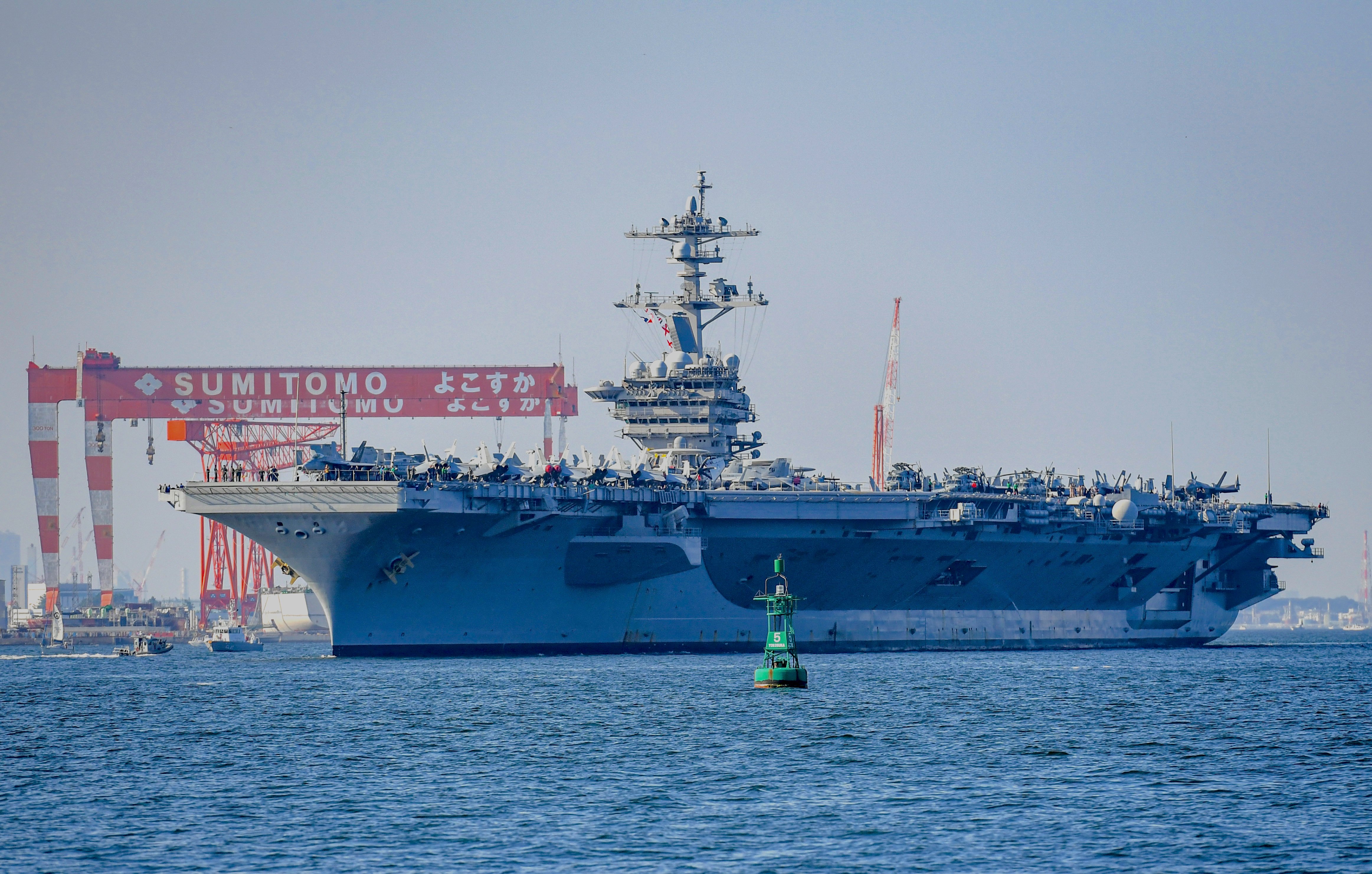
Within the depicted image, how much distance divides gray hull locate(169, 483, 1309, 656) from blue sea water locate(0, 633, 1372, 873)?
1982 mm

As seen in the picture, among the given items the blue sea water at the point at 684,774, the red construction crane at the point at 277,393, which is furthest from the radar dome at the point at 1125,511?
the red construction crane at the point at 277,393

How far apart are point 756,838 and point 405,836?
366 cm

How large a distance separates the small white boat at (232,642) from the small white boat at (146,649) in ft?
7.56

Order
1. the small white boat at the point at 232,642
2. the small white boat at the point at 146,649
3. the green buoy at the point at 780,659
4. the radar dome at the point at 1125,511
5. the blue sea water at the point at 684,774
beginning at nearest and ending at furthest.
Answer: the blue sea water at the point at 684,774 → the green buoy at the point at 780,659 → the radar dome at the point at 1125,511 → the small white boat at the point at 146,649 → the small white boat at the point at 232,642

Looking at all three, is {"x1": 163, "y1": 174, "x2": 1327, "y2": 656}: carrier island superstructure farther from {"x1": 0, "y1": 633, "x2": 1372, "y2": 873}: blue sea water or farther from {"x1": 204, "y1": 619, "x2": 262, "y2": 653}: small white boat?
{"x1": 204, "y1": 619, "x2": 262, "y2": 653}: small white boat

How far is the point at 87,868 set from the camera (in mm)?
19078

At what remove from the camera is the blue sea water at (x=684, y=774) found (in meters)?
20.0

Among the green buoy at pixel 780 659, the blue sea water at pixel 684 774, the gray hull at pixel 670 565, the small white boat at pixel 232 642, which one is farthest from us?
the small white boat at pixel 232 642

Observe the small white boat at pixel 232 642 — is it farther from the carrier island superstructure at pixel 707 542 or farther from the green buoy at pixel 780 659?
the green buoy at pixel 780 659

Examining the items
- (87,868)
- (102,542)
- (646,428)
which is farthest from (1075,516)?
(102,542)

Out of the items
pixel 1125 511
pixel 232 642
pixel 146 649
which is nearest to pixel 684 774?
pixel 1125 511

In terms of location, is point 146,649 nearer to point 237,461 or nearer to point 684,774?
point 237,461

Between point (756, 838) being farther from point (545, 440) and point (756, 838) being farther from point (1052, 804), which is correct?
point (545, 440)

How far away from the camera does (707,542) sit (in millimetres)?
46688
